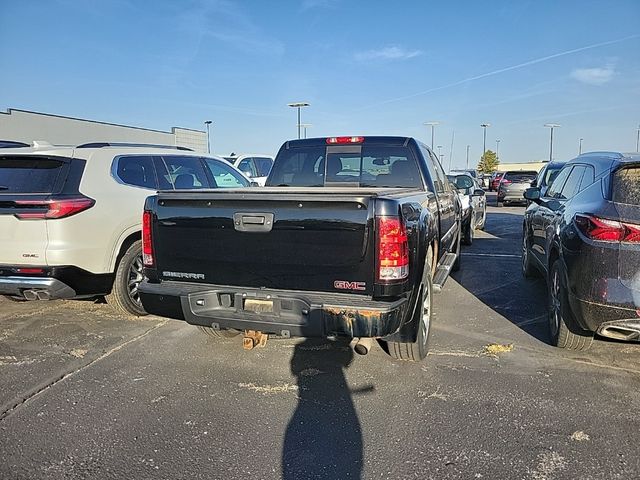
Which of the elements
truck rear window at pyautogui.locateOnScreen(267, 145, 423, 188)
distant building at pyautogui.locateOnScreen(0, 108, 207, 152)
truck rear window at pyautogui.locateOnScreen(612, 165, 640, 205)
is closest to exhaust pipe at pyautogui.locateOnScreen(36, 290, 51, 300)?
truck rear window at pyautogui.locateOnScreen(267, 145, 423, 188)

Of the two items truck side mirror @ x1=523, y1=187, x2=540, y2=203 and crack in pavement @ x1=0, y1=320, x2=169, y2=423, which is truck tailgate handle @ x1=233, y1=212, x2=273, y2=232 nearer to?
crack in pavement @ x1=0, y1=320, x2=169, y2=423

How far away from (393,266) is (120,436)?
1966mm

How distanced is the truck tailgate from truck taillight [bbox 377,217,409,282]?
61 millimetres

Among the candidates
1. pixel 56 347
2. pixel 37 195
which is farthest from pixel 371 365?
pixel 37 195

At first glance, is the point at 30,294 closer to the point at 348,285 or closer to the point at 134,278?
the point at 134,278

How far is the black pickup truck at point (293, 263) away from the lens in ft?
9.91

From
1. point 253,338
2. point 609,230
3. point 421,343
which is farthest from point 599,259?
point 253,338

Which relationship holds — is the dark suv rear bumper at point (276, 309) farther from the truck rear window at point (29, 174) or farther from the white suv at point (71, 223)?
the truck rear window at point (29, 174)

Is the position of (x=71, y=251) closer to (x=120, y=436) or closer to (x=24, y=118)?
(x=120, y=436)

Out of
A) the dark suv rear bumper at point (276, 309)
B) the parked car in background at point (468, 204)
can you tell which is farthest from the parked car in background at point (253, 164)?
the dark suv rear bumper at point (276, 309)

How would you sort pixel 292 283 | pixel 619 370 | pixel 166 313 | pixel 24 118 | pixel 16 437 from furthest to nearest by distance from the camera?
pixel 24 118 → pixel 619 370 → pixel 166 313 → pixel 292 283 → pixel 16 437

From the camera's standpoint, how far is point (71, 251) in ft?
14.9

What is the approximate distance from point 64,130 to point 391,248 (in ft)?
119

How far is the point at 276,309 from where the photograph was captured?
321cm
